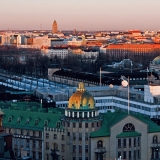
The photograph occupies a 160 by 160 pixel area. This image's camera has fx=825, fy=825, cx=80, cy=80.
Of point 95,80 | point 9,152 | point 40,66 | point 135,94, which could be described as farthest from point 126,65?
point 9,152

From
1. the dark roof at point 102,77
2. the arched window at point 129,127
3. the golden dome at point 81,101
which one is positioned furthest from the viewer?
the dark roof at point 102,77

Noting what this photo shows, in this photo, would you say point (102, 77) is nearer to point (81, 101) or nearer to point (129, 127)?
point (129, 127)

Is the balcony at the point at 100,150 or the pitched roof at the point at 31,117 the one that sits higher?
the pitched roof at the point at 31,117

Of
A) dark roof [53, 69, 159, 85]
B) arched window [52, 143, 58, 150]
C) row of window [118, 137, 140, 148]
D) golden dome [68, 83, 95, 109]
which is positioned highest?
golden dome [68, 83, 95, 109]

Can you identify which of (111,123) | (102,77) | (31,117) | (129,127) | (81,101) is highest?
(81,101)

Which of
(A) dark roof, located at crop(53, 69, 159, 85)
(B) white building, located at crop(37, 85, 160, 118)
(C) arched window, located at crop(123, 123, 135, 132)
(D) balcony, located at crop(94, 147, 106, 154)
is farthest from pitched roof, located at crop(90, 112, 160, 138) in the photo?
(A) dark roof, located at crop(53, 69, 159, 85)

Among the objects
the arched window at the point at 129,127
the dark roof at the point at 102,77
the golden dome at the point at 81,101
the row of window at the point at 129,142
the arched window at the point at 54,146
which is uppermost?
the golden dome at the point at 81,101

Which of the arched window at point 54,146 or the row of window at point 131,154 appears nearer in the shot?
the row of window at point 131,154

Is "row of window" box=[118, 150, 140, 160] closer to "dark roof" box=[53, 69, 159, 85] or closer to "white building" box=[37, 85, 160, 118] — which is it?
"white building" box=[37, 85, 160, 118]

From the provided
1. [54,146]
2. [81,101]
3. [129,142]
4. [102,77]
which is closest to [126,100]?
[54,146]

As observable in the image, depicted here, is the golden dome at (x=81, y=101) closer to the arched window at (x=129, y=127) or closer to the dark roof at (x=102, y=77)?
the arched window at (x=129, y=127)

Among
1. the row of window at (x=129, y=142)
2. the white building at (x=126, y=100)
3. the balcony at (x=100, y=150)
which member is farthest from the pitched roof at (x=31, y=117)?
the white building at (x=126, y=100)

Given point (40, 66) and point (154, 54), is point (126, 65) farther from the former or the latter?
point (154, 54)

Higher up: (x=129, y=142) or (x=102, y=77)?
(x=129, y=142)
